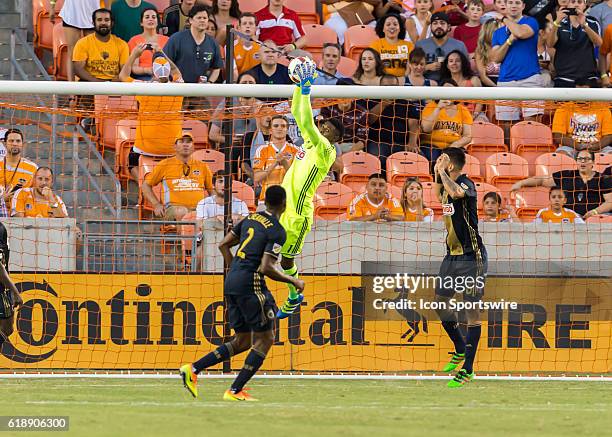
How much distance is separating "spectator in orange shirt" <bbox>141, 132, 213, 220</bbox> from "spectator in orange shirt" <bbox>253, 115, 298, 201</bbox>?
0.66 meters

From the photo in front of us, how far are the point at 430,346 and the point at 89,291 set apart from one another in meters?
4.03

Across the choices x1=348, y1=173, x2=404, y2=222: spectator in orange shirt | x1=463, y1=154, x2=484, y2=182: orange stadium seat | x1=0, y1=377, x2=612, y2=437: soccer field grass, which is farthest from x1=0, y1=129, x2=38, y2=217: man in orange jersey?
x1=463, y1=154, x2=484, y2=182: orange stadium seat

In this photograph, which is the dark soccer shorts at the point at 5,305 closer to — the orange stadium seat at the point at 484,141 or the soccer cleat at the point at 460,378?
the soccer cleat at the point at 460,378

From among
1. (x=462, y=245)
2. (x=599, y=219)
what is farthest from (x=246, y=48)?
(x=462, y=245)

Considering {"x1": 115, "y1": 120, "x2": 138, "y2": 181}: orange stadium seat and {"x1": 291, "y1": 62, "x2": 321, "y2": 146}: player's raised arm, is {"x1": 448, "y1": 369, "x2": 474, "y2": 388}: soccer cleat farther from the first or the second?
{"x1": 115, "y1": 120, "x2": 138, "y2": 181}: orange stadium seat

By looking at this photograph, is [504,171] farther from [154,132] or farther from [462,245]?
[154,132]

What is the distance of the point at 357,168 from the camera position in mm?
16172

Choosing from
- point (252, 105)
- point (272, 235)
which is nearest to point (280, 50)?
point (252, 105)

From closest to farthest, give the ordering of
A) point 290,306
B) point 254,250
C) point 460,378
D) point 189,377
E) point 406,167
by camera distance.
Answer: point 189,377, point 254,250, point 290,306, point 460,378, point 406,167

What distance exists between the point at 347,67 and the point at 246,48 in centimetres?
158

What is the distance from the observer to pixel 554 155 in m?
16.9

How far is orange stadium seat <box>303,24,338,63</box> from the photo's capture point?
1882cm

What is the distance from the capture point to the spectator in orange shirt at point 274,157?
15211 mm

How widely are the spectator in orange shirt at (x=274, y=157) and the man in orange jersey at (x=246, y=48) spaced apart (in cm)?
247
